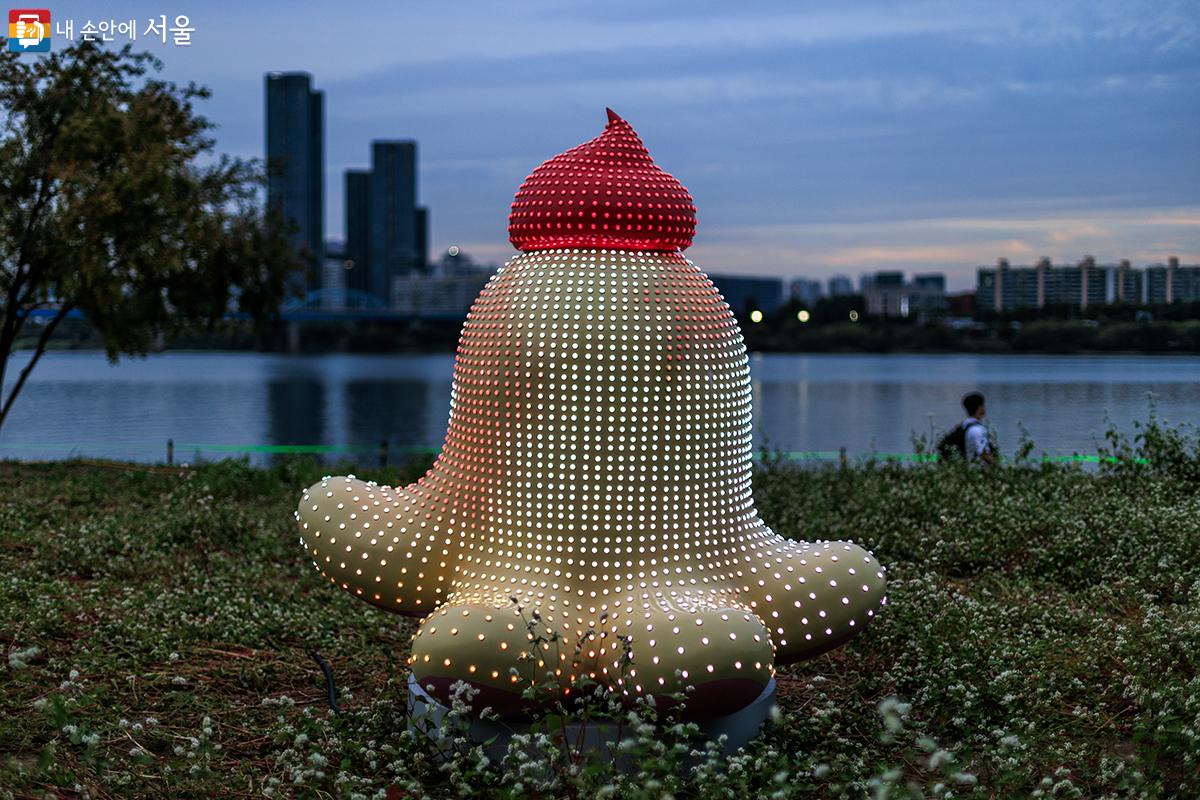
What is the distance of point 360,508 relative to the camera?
609 cm

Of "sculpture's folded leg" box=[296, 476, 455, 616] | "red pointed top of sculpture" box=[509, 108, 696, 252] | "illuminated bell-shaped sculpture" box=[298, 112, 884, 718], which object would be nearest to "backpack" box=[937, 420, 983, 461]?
"illuminated bell-shaped sculpture" box=[298, 112, 884, 718]

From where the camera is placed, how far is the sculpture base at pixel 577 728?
16.8ft

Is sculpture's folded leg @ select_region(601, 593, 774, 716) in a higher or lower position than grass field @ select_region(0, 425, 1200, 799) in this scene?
higher

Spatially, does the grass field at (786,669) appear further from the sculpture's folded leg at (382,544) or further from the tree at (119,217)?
the tree at (119,217)

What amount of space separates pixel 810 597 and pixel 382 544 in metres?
2.18

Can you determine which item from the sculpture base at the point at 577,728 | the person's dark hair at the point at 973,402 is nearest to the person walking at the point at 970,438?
the person's dark hair at the point at 973,402

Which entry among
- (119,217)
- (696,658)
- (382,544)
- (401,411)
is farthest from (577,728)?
(401,411)

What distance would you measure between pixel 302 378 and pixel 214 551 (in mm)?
84933

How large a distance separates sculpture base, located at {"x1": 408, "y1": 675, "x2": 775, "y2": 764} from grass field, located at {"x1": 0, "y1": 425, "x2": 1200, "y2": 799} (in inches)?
3.8

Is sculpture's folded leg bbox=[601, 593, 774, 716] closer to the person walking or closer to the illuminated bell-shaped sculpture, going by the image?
the illuminated bell-shaped sculpture

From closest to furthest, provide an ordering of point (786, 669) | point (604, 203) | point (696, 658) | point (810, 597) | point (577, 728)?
point (696, 658) → point (577, 728) → point (810, 597) → point (604, 203) → point (786, 669)

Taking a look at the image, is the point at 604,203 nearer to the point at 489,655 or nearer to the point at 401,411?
the point at 489,655

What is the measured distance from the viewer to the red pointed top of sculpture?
5.78m

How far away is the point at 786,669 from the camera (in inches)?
276
